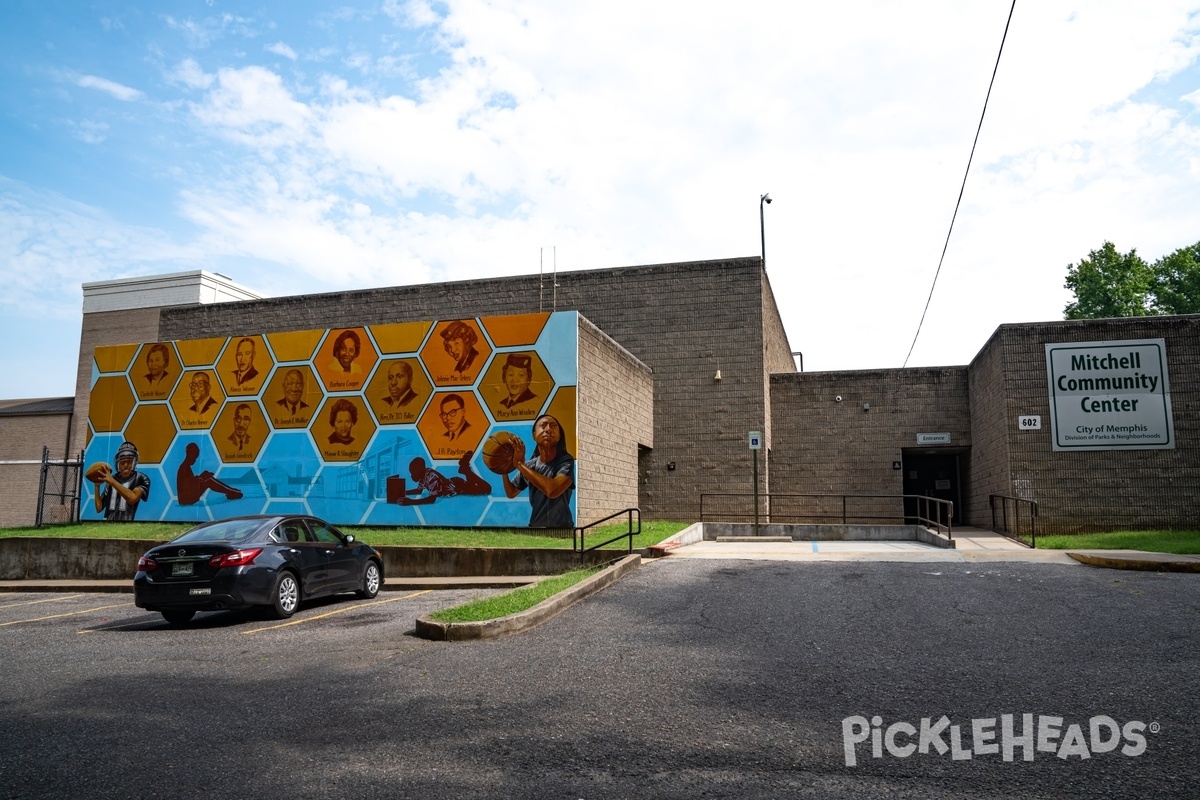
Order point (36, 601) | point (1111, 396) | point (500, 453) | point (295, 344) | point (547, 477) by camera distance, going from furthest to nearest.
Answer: point (295, 344) < point (1111, 396) < point (500, 453) < point (547, 477) < point (36, 601)

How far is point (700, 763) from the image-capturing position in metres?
5.00

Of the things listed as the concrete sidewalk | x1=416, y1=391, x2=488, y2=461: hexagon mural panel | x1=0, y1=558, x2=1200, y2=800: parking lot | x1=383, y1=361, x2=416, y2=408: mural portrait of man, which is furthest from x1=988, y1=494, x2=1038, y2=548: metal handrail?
x1=383, y1=361, x2=416, y2=408: mural portrait of man

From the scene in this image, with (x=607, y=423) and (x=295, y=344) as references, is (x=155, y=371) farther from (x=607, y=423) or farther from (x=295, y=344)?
(x=607, y=423)

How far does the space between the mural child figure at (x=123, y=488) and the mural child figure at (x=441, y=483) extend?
27.1ft

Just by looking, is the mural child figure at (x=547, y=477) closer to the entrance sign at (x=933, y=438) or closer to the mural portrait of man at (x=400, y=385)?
the mural portrait of man at (x=400, y=385)

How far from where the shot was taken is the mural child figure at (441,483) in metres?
19.9

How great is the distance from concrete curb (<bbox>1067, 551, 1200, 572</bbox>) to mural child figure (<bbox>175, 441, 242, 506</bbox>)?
19.1 meters

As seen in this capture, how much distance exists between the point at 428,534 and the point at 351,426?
393 centimetres

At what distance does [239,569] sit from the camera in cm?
1107

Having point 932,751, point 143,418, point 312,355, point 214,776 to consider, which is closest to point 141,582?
point 214,776

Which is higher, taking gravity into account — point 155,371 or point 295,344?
point 295,344

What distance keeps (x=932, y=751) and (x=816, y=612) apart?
4.73 metres

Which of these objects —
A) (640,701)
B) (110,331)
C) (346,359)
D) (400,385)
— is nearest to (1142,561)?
(640,701)

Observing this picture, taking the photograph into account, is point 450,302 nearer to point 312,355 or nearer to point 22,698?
point 312,355
